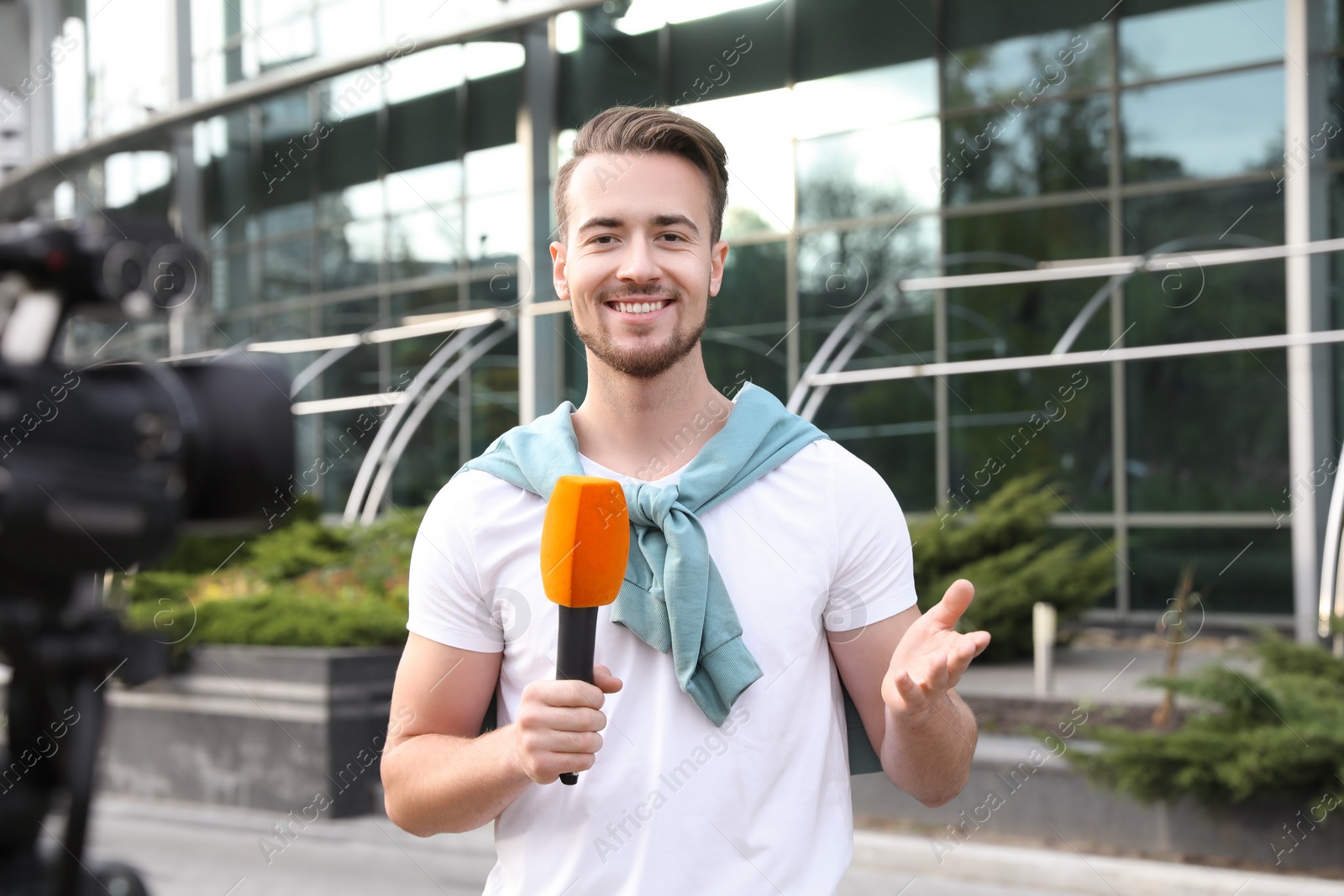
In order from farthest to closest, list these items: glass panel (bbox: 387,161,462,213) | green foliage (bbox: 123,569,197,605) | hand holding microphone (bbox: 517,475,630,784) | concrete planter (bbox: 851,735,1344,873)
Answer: glass panel (bbox: 387,161,462,213), green foliage (bbox: 123,569,197,605), concrete planter (bbox: 851,735,1344,873), hand holding microphone (bbox: 517,475,630,784)

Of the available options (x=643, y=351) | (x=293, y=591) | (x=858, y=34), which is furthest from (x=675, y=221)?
(x=858, y=34)

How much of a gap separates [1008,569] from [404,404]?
703cm

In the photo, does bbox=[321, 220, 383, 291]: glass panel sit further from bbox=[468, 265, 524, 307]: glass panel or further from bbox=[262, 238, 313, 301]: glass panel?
bbox=[468, 265, 524, 307]: glass panel

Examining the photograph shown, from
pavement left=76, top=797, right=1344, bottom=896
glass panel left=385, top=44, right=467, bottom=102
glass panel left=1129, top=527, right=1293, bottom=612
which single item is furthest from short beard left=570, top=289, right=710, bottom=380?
glass panel left=385, top=44, right=467, bottom=102

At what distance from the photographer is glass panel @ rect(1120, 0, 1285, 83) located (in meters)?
11.9

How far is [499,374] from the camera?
53.9 ft

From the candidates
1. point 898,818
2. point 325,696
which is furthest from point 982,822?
point 325,696

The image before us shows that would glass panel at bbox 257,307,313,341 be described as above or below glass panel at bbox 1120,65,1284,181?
below

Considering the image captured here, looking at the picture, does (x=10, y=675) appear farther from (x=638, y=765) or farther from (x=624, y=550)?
(x=638, y=765)

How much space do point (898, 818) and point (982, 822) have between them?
0.47m

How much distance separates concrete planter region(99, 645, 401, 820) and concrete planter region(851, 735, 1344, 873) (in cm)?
292

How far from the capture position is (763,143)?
46.8 feet

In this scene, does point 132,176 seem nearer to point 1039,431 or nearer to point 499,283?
point 499,283

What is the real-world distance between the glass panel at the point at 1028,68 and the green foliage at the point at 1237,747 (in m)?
7.82
